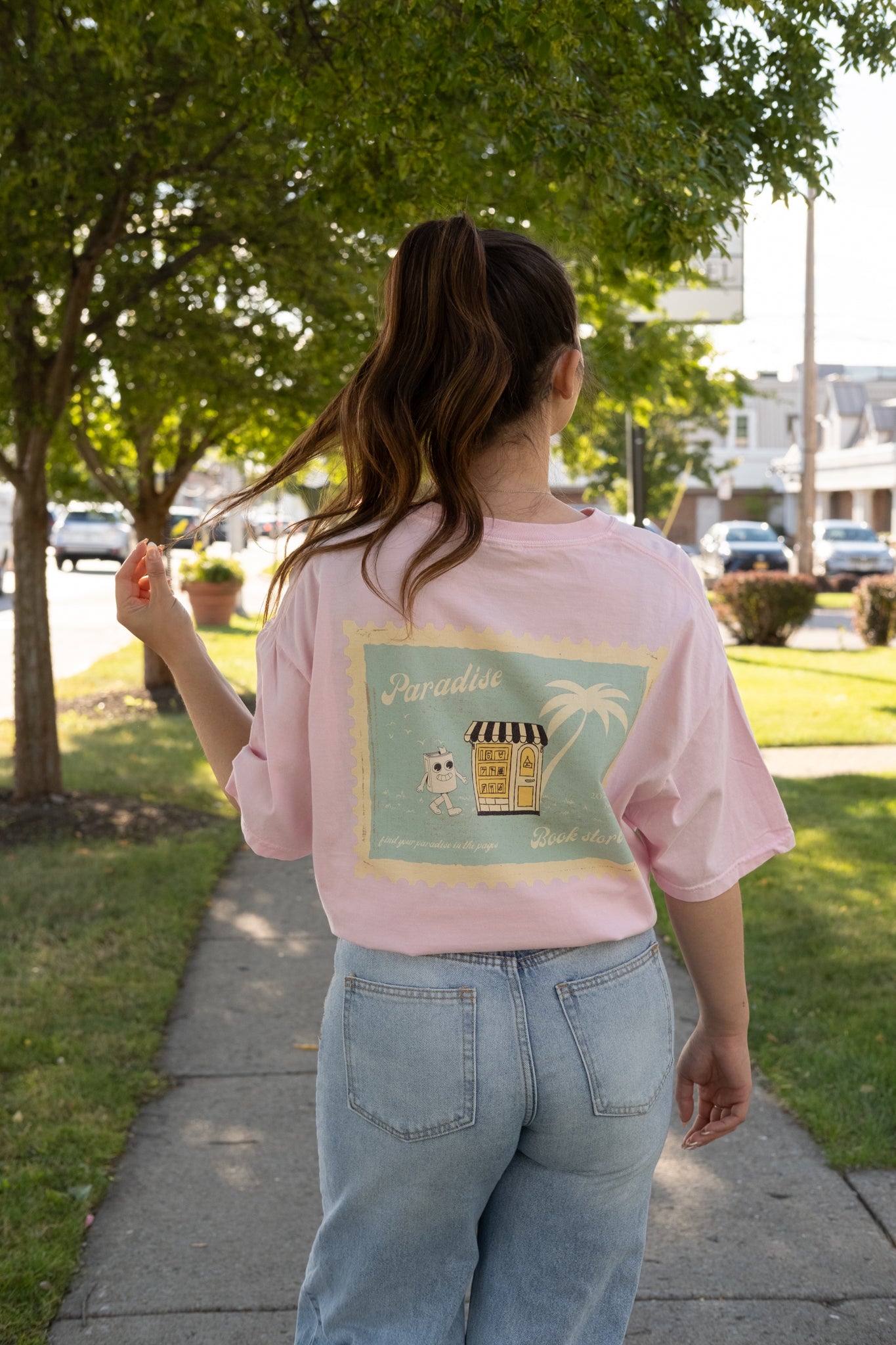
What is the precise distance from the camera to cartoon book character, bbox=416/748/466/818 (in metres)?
1.46

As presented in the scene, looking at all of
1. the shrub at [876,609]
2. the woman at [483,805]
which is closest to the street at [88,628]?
the shrub at [876,609]

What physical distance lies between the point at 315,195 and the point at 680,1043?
355 centimetres

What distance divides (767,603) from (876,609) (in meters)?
1.51

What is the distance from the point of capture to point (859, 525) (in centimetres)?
3500

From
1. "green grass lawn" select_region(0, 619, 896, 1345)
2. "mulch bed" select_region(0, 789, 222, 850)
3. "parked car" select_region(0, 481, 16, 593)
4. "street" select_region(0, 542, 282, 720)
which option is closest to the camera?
"green grass lawn" select_region(0, 619, 896, 1345)

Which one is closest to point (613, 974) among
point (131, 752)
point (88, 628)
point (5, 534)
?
point (131, 752)

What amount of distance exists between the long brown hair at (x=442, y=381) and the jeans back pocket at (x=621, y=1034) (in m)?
0.50

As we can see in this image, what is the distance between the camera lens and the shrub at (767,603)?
697 inches

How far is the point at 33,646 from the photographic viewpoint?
7.49 m

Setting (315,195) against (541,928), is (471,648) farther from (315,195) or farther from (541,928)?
(315,195)

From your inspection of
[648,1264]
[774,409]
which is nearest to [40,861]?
[648,1264]

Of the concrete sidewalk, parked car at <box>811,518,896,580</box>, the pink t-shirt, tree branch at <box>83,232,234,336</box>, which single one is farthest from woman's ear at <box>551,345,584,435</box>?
parked car at <box>811,518,896,580</box>

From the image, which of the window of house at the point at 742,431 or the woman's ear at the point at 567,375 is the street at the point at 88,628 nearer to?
the woman's ear at the point at 567,375

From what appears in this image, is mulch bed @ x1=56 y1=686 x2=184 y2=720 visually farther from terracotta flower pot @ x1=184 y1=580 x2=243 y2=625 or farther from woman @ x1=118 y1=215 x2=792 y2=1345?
woman @ x1=118 y1=215 x2=792 y2=1345
